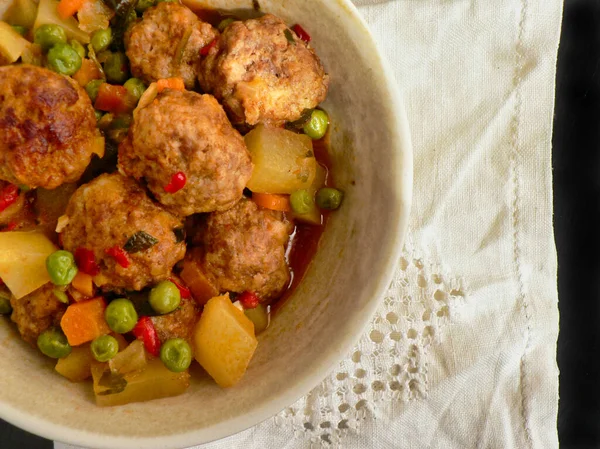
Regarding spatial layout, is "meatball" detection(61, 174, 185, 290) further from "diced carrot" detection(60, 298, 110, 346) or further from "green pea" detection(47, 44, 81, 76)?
"green pea" detection(47, 44, 81, 76)

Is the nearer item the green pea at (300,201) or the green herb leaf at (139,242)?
the green herb leaf at (139,242)

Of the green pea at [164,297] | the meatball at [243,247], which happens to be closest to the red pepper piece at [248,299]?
the meatball at [243,247]

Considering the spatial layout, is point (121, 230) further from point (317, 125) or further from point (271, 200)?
point (317, 125)

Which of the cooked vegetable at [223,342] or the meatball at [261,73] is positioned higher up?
the meatball at [261,73]

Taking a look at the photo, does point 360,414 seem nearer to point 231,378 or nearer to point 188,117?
point 231,378

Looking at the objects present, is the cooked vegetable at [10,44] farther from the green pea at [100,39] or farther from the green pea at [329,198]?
the green pea at [329,198]

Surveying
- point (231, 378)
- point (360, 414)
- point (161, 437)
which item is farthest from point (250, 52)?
point (360, 414)

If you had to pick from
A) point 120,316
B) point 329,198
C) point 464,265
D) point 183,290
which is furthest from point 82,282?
point 464,265

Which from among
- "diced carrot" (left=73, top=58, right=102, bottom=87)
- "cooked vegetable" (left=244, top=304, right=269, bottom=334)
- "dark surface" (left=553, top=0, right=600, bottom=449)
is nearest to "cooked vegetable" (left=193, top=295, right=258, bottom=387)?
"cooked vegetable" (left=244, top=304, right=269, bottom=334)
